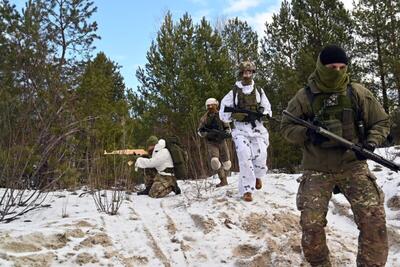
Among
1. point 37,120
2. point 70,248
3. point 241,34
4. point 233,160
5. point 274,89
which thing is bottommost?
point 70,248

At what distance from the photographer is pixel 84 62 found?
628 inches

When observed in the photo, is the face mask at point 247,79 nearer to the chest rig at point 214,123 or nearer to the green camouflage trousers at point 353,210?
the chest rig at point 214,123

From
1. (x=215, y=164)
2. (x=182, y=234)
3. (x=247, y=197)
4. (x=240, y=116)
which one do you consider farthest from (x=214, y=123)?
(x=182, y=234)

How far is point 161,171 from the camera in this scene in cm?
730

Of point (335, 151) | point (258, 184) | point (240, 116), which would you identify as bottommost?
point (258, 184)

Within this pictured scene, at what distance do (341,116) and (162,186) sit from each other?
13.4ft

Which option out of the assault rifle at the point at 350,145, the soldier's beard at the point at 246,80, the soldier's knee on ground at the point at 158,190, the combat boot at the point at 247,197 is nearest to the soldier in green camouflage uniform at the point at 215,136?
the soldier's knee on ground at the point at 158,190

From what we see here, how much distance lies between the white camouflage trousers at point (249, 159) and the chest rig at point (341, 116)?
223cm

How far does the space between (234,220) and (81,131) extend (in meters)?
3.31

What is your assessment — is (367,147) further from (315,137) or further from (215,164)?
(215,164)

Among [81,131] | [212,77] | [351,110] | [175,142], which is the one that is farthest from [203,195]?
[212,77]

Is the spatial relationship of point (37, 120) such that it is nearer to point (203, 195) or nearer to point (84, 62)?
point (203, 195)

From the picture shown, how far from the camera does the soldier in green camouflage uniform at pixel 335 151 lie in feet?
11.3

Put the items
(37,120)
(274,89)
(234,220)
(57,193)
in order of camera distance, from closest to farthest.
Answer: (234,220), (37,120), (57,193), (274,89)
